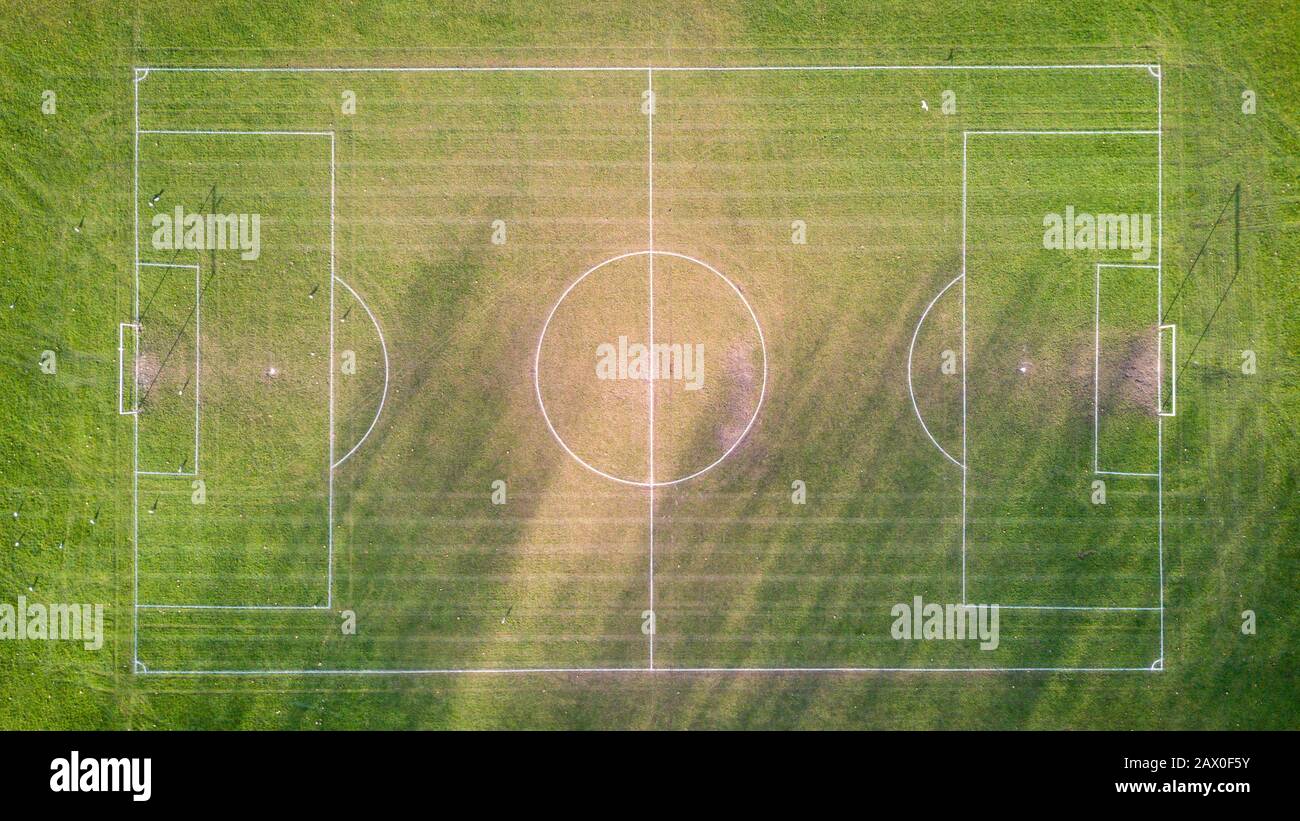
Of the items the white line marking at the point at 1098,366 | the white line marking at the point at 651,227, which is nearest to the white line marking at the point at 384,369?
the white line marking at the point at 651,227

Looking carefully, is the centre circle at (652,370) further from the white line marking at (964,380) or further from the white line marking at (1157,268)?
the white line marking at (1157,268)

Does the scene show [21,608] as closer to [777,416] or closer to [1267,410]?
[777,416]

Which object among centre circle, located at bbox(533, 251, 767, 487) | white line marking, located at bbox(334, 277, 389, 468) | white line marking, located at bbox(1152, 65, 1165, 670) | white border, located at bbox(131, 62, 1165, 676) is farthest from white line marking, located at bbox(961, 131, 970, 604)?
white line marking, located at bbox(334, 277, 389, 468)

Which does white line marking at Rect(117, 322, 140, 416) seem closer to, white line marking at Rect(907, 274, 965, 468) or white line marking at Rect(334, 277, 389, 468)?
white line marking at Rect(334, 277, 389, 468)

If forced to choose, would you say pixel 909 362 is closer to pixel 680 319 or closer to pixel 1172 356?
pixel 680 319

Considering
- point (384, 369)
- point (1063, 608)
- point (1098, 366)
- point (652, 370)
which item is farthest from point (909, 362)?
point (384, 369)
